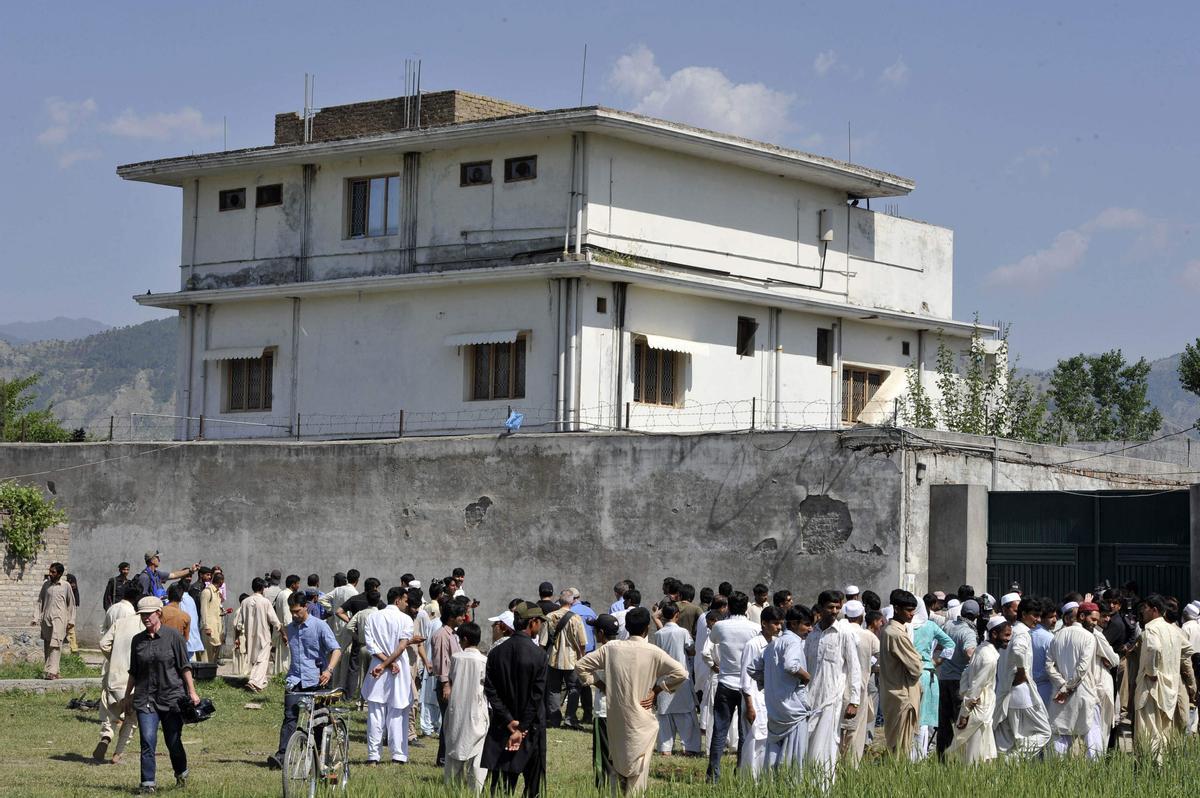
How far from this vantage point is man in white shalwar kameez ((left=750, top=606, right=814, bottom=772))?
1372cm

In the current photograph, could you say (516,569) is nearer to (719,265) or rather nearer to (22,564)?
(22,564)

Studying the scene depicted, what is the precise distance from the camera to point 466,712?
13430 millimetres

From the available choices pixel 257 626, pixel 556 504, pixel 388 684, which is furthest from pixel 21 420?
pixel 388 684

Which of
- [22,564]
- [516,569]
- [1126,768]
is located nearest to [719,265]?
[516,569]

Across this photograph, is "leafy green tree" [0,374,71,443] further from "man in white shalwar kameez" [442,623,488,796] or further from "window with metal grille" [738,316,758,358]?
"man in white shalwar kameez" [442,623,488,796]

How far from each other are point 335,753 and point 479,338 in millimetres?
17542

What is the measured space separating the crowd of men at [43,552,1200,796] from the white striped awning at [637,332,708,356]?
11953 mm

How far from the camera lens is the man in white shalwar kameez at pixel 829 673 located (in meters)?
13.7

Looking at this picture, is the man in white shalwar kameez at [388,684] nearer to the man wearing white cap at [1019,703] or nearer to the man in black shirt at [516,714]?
the man in black shirt at [516,714]

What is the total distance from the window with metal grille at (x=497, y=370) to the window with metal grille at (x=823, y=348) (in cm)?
708

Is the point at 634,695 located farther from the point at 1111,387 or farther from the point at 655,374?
the point at 1111,387

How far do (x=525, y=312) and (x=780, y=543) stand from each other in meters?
9.43

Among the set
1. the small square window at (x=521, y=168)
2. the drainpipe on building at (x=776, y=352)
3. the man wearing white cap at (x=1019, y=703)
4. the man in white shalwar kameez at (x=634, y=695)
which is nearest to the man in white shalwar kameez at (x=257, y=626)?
the man in white shalwar kameez at (x=634, y=695)

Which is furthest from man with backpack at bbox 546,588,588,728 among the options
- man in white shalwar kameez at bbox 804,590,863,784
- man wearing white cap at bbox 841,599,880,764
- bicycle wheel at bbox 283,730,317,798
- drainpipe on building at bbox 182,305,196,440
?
drainpipe on building at bbox 182,305,196,440
